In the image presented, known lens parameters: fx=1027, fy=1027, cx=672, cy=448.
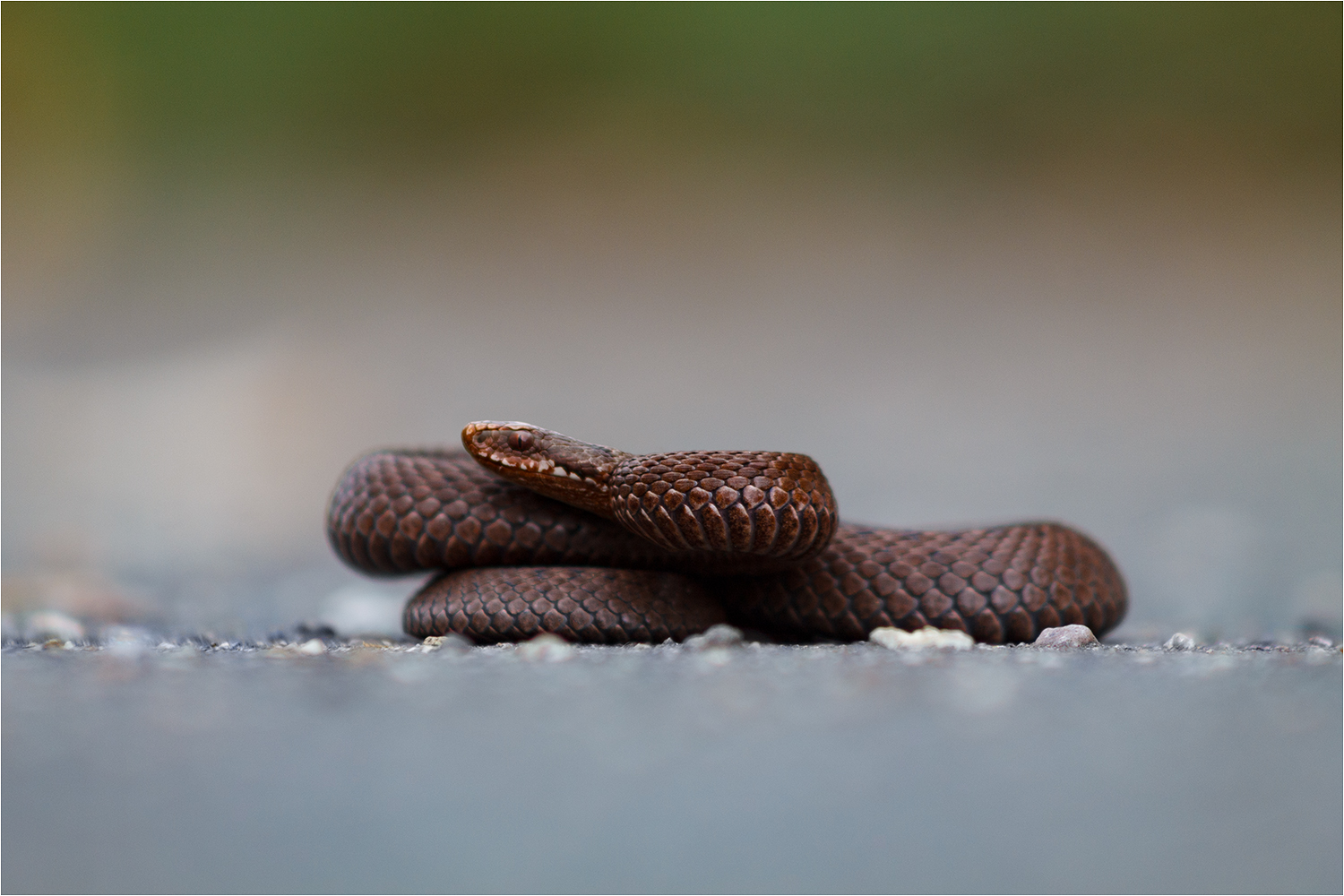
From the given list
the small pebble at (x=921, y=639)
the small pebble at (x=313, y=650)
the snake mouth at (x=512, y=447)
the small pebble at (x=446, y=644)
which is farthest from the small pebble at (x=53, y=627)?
the small pebble at (x=921, y=639)

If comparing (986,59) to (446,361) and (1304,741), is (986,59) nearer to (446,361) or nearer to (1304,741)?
(446,361)

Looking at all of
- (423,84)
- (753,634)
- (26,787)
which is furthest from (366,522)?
(423,84)

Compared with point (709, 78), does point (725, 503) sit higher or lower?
lower

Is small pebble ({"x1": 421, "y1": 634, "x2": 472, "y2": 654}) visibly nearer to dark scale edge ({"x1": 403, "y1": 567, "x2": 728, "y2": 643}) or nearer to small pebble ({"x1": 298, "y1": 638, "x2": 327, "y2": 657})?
dark scale edge ({"x1": 403, "y1": 567, "x2": 728, "y2": 643})

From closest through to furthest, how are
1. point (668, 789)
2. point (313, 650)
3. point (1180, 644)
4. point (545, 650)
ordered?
point (668, 789)
point (545, 650)
point (313, 650)
point (1180, 644)

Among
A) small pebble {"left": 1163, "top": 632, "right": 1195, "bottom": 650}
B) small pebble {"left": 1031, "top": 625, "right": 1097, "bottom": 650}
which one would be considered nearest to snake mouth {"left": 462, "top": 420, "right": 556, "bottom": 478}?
small pebble {"left": 1031, "top": 625, "right": 1097, "bottom": 650}

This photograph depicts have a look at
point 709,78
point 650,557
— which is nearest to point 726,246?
point 709,78

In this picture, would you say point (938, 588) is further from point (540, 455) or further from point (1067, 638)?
point (540, 455)
